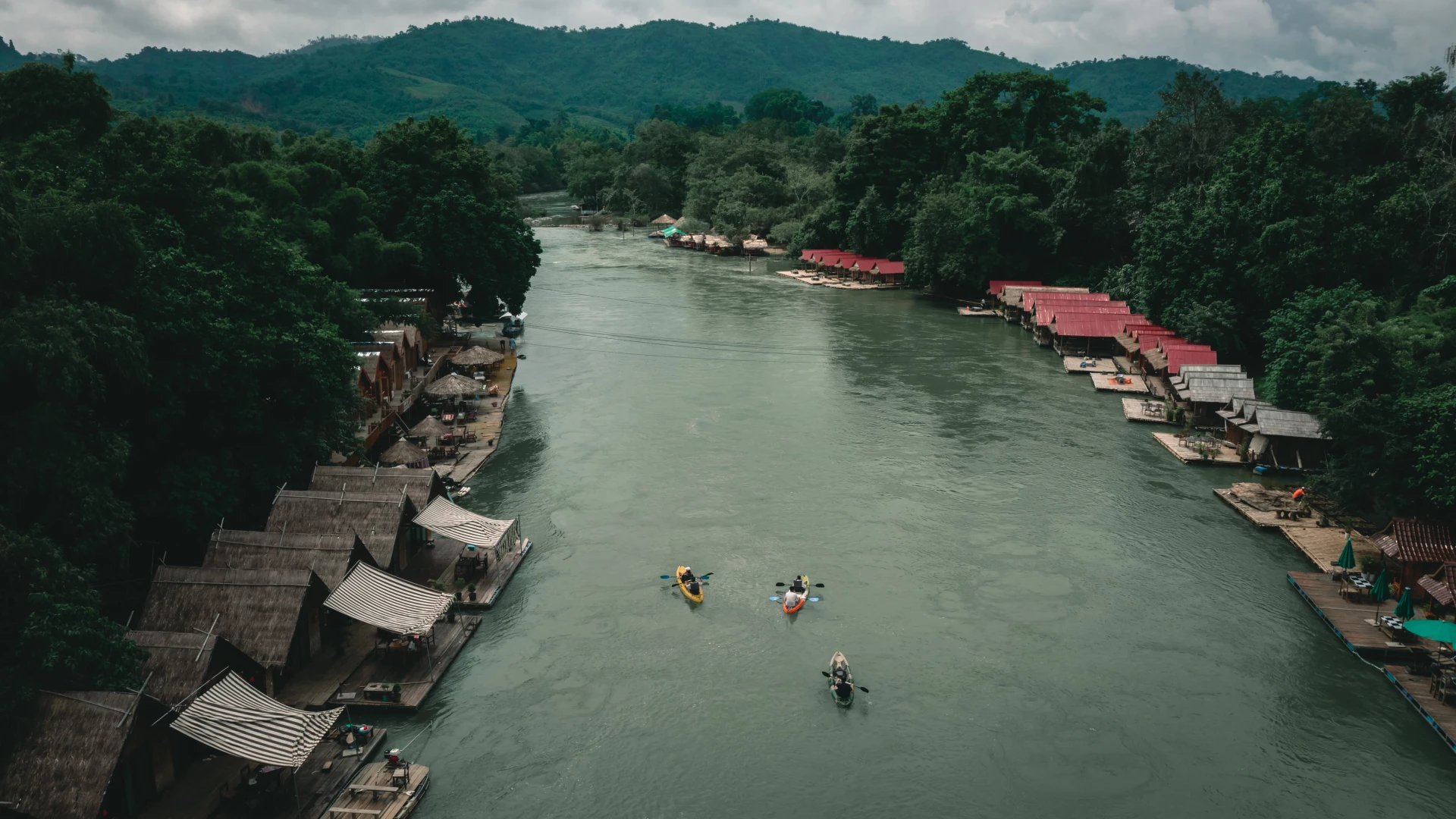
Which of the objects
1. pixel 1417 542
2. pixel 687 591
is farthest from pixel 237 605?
pixel 1417 542

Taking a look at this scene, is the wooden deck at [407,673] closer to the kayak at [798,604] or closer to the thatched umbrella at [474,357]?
the kayak at [798,604]

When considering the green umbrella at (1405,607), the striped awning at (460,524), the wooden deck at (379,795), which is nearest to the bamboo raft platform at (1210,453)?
the green umbrella at (1405,607)

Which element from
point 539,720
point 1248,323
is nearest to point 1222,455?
point 1248,323

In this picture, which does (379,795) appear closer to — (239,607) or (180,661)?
(180,661)

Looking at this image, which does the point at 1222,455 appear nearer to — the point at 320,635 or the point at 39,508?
the point at 320,635

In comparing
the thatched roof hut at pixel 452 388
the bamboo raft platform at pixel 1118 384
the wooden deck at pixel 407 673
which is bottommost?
the wooden deck at pixel 407 673

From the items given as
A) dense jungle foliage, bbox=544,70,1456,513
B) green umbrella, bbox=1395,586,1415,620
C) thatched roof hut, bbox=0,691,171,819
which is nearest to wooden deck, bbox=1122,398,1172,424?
dense jungle foliage, bbox=544,70,1456,513
